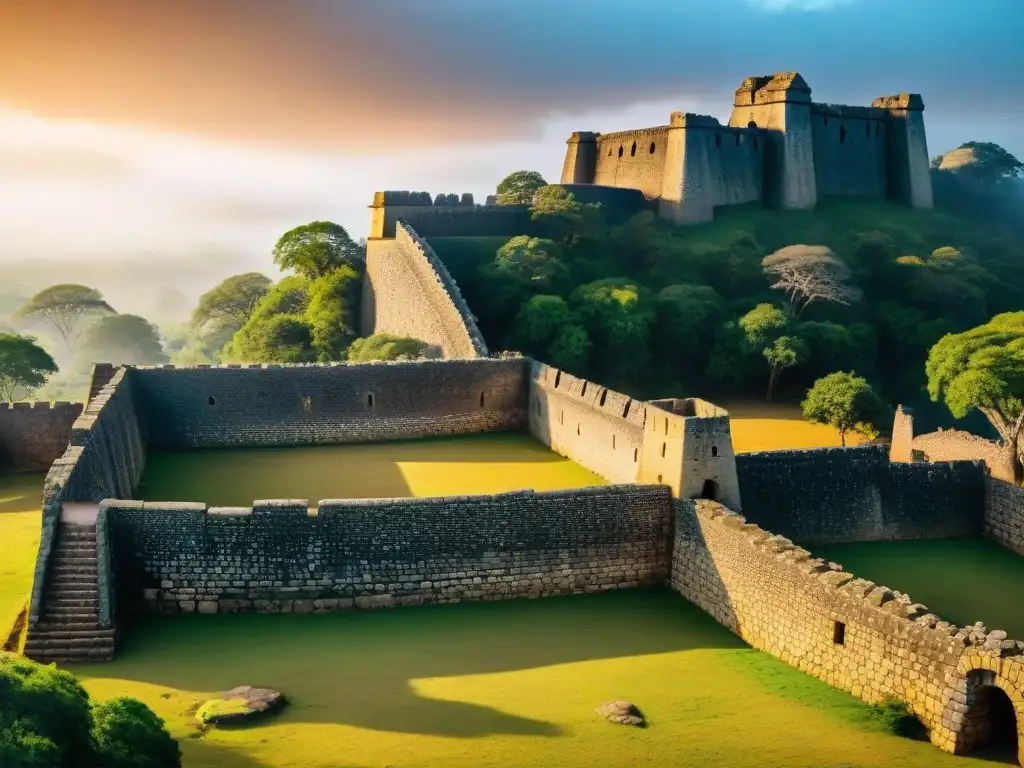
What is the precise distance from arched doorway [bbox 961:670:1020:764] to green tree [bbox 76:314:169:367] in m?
78.4

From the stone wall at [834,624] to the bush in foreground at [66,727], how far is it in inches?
313

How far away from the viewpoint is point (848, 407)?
27.6m

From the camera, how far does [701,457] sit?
1731 cm

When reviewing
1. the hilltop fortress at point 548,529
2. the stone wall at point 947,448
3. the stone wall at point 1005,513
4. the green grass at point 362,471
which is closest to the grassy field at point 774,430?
the stone wall at point 947,448

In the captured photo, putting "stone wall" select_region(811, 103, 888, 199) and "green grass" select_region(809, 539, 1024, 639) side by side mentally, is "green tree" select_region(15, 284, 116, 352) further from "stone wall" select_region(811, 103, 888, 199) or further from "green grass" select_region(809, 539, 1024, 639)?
"green grass" select_region(809, 539, 1024, 639)

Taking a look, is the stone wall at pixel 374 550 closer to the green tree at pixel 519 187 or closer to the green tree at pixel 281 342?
the green tree at pixel 281 342

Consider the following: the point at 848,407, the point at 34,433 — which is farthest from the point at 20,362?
the point at 848,407

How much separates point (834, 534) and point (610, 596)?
5.25 metres

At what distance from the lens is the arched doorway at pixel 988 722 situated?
→ 11.6 metres

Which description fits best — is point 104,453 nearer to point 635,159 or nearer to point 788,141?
point 635,159

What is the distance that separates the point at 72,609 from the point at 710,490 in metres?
9.67

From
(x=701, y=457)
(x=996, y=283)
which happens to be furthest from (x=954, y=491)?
(x=996, y=283)

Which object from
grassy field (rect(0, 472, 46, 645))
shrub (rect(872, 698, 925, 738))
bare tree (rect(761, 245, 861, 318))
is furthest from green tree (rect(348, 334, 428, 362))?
shrub (rect(872, 698, 925, 738))

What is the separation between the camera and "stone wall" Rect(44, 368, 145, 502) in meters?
15.9
